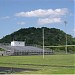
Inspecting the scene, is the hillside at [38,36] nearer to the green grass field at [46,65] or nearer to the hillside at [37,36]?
the hillside at [37,36]

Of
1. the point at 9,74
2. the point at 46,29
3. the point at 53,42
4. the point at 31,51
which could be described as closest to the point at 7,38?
the point at 46,29

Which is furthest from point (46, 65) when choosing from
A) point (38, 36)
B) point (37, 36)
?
point (38, 36)

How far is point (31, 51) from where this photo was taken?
7894cm

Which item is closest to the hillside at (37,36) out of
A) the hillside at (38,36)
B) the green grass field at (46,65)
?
the hillside at (38,36)

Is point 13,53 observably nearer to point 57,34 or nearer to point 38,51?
point 38,51

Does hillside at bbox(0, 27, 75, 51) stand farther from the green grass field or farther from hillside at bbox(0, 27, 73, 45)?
the green grass field

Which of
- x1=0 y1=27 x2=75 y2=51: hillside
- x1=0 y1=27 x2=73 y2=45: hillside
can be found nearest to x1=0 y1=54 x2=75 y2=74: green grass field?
x1=0 y1=27 x2=75 y2=51: hillside

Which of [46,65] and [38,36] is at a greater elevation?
[38,36]

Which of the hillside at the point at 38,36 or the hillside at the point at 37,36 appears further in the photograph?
the hillside at the point at 37,36

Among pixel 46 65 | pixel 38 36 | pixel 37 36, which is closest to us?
pixel 46 65

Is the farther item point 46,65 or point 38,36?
point 38,36

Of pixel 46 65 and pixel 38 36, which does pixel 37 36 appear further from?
pixel 46 65

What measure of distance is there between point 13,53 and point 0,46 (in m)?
9.21

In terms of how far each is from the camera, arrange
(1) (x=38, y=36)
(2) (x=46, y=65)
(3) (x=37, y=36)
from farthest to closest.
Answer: (1) (x=38, y=36)
(3) (x=37, y=36)
(2) (x=46, y=65)
